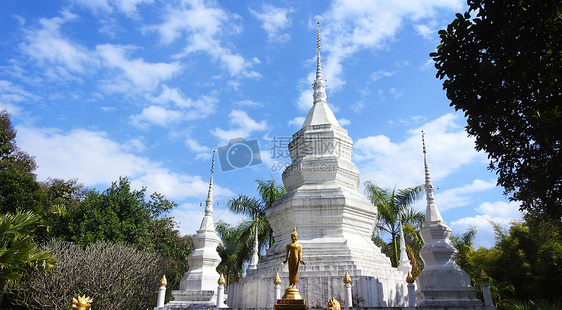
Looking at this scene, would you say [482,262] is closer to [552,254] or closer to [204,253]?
[552,254]

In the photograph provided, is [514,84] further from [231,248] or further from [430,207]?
[231,248]

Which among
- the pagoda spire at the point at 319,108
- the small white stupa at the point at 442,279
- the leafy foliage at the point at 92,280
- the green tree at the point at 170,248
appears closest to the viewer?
the small white stupa at the point at 442,279

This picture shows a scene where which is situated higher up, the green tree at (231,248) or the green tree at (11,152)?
the green tree at (11,152)

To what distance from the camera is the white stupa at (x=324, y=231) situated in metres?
11.3

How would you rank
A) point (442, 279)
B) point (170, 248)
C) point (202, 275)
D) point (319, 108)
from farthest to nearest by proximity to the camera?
point (170, 248)
point (319, 108)
point (202, 275)
point (442, 279)

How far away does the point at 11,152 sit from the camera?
35.2m

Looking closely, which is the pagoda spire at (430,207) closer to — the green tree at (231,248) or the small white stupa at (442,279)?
the small white stupa at (442,279)

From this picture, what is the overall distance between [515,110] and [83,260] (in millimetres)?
19990

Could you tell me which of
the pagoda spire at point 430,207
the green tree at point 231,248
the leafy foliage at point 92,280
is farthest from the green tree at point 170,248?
the pagoda spire at point 430,207

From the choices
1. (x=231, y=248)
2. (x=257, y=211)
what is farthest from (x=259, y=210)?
(x=231, y=248)

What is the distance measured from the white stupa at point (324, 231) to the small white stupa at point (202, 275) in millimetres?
1344

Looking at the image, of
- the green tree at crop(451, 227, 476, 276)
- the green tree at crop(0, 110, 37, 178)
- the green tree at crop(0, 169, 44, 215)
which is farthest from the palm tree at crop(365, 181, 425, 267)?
the green tree at crop(0, 110, 37, 178)

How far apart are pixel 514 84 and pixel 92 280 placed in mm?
19864

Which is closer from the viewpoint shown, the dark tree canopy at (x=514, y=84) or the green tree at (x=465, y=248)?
the dark tree canopy at (x=514, y=84)
